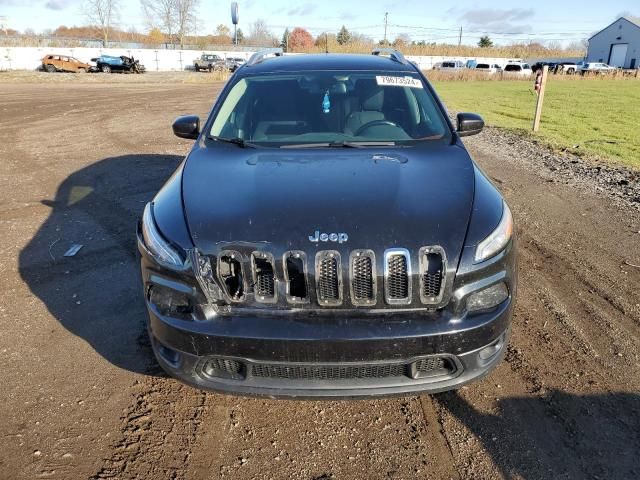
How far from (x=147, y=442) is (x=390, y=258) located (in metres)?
1.51

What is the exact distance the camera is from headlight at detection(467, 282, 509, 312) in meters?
2.33

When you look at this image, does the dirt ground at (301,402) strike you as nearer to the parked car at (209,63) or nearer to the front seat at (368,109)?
the front seat at (368,109)

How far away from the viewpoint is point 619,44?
75625mm

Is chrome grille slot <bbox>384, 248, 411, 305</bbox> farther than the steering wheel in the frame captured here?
No

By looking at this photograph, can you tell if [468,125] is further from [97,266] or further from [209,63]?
[209,63]

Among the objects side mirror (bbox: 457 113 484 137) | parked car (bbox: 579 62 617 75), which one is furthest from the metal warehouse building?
side mirror (bbox: 457 113 484 137)

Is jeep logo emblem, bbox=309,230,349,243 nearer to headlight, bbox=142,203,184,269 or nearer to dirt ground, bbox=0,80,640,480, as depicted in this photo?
headlight, bbox=142,203,184,269

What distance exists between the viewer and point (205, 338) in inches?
88.7

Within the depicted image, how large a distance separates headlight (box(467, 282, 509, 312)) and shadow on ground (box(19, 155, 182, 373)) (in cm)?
195

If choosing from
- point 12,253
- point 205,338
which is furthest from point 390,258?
point 12,253

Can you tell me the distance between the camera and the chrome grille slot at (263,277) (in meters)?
2.27

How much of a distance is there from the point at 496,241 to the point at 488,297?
28 cm

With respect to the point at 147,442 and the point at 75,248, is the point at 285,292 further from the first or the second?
the point at 75,248

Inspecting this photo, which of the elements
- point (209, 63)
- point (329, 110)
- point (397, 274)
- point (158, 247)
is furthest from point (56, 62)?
point (397, 274)
